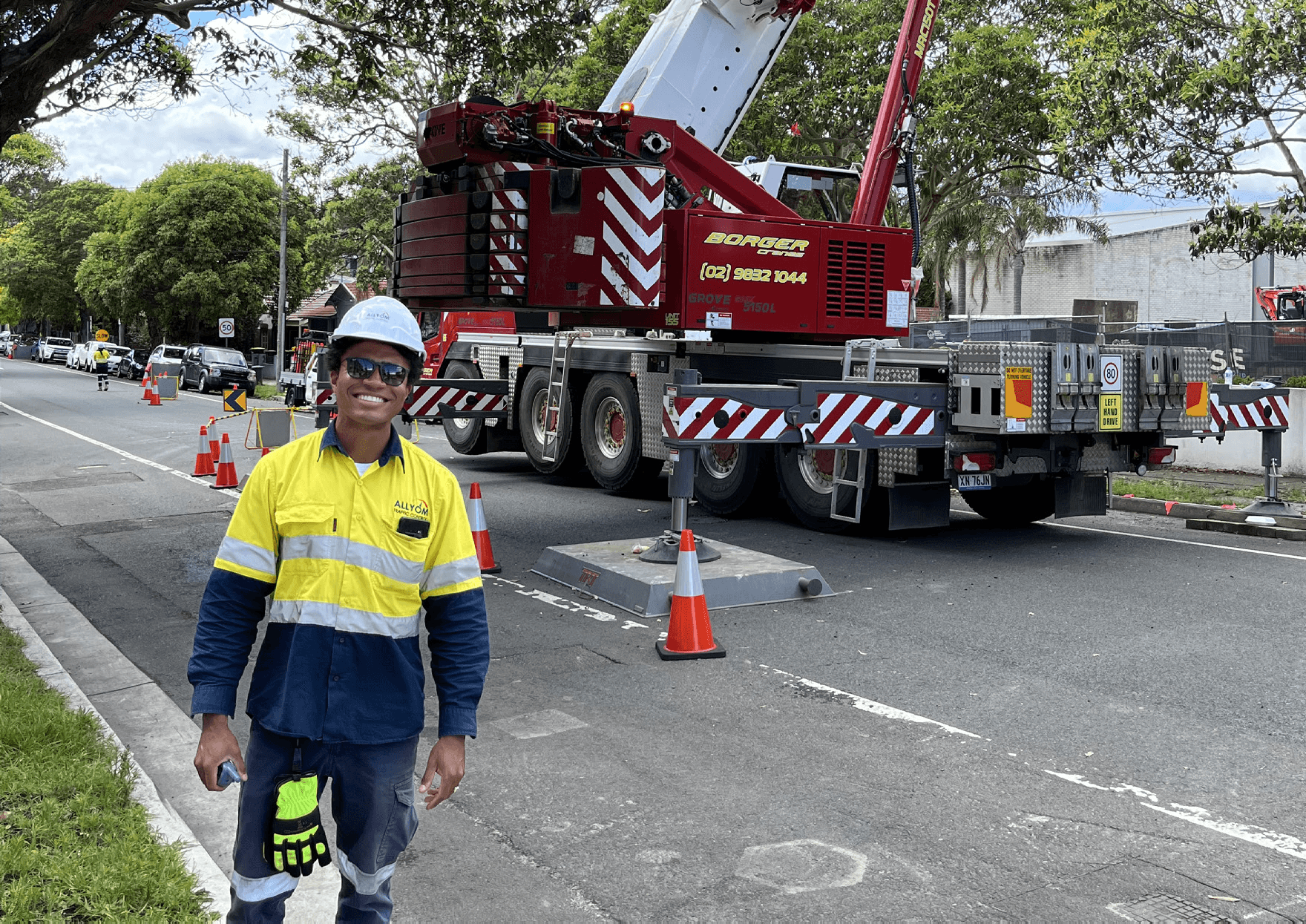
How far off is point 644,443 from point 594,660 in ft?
20.8

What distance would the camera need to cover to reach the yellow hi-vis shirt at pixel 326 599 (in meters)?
2.96

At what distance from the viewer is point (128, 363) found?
171 feet

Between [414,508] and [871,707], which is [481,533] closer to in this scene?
[871,707]

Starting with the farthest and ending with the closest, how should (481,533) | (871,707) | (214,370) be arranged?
(214,370) < (481,533) < (871,707)

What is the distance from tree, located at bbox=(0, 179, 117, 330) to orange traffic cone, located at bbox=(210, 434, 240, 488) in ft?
222

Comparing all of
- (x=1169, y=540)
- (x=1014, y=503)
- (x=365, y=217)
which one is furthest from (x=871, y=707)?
(x=365, y=217)

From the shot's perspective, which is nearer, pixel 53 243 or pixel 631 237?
pixel 631 237

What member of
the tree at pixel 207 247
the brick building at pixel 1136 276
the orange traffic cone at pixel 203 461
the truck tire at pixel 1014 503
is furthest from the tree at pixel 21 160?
the brick building at pixel 1136 276

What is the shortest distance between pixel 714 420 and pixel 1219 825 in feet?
15.8

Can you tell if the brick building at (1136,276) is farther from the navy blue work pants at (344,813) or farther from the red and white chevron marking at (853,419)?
the navy blue work pants at (344,813)

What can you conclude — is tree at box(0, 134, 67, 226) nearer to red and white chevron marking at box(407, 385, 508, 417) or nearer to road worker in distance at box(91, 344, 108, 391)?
road worker in distance at box(91, 344, 108, 391)

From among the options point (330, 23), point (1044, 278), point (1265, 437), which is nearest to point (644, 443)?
point (330, 23)

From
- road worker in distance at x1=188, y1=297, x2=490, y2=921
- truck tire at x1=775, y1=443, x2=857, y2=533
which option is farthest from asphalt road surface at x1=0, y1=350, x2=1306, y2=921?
road worker in distance at x1=188, y1=297, x2=490, y2=921

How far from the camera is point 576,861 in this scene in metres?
4.36
